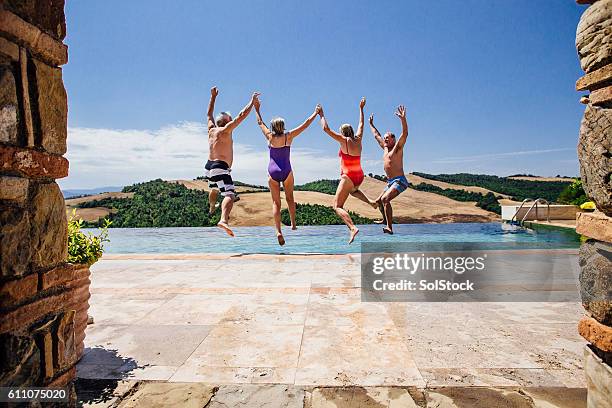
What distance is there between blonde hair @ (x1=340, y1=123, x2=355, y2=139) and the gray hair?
74.6 inches

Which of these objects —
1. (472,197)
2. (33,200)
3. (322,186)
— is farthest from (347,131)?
(472,197)

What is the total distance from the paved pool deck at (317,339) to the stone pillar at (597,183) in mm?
739

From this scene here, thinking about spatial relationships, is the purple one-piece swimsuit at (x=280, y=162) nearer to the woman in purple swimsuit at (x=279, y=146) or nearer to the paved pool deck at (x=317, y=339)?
the woman in purple swimsuit at (x=279, y=146)

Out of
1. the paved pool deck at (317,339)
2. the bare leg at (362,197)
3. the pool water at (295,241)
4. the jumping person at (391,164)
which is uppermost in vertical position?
the jumping person at (391,164)

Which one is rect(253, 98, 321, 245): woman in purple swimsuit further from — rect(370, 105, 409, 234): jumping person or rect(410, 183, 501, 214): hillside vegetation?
rect(410, 183, 501, 214): hillside vegetation

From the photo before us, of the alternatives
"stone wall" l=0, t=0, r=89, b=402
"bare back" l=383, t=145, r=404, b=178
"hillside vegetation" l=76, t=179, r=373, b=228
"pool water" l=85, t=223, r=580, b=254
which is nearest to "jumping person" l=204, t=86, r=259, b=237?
"bare back" l=383, t=145, r=404, b=178

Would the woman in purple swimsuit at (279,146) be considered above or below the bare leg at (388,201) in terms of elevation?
above

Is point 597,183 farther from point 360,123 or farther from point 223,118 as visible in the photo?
point 223,118

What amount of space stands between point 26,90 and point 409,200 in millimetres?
22422

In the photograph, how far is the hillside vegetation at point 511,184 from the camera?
27469 millimetres

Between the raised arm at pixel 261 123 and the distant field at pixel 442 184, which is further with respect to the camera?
the distant field at pixel 442 184

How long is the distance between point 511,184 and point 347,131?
31868mm

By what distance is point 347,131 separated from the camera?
5902 mm

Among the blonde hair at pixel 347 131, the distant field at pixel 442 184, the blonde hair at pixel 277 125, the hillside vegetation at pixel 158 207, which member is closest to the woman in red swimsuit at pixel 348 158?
the blonde hair at pixel 347 131
